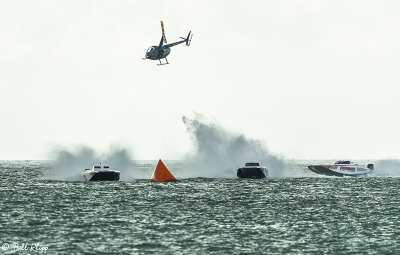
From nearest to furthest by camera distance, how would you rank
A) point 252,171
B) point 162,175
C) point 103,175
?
1. point 103,175
2. point 162,175
3. point 252,171

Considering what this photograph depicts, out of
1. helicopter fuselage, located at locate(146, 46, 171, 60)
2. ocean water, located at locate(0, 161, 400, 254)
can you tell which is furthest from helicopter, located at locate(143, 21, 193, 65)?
ocean water, located at locate(0, 161, 400, 254)

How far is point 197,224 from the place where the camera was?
124 feet

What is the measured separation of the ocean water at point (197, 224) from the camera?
95.2 feet

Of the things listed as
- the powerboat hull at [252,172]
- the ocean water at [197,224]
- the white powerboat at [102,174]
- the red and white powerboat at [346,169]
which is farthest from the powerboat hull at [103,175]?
the red and white powerboat at [346,169]

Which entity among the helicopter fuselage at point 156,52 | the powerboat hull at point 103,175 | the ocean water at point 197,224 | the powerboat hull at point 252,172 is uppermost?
the helicopter fuselage at point 156,52

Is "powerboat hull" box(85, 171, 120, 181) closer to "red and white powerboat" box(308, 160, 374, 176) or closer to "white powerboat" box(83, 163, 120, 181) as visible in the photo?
"white powerboat" box(83, 163, 120, 181)

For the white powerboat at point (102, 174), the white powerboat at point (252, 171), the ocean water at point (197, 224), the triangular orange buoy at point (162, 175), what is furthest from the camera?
the white powerboat at point (252, 171)

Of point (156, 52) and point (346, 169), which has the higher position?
point (156, 52)

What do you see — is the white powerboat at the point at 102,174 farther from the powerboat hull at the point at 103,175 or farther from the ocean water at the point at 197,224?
the ocean water at the point at 197,224

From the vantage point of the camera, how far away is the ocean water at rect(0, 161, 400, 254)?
95.2ft

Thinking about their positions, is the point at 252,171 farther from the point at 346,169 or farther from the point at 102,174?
the point at 102,174

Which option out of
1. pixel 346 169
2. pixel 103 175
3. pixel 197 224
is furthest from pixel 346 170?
pixel 197 224

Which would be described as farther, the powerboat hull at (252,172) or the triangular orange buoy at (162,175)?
the powerboat hull at (252,172)

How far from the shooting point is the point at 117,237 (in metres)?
31.8
